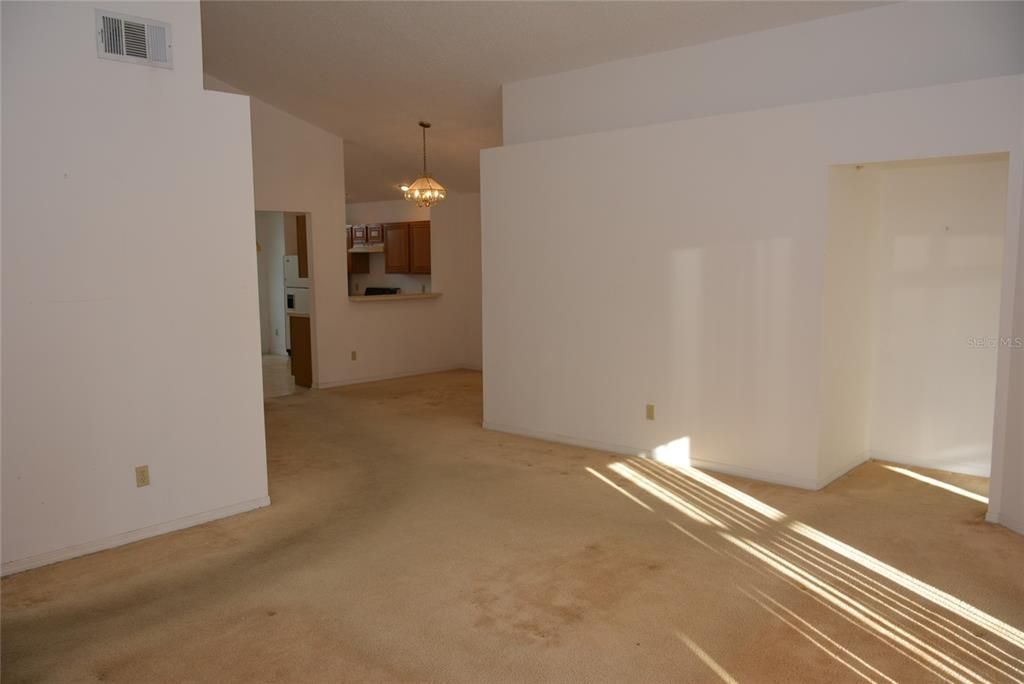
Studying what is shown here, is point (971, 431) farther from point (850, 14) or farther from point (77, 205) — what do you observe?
point (77, 205)

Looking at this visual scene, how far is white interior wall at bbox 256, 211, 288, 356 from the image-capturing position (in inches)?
456

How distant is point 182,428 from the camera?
13.1 feet

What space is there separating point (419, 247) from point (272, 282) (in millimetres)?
2889

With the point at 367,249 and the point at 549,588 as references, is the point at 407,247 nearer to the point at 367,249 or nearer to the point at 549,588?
the point at 367,249

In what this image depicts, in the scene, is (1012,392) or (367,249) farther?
(367,249)

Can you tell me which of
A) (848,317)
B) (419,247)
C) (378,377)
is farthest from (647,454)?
(419,247)

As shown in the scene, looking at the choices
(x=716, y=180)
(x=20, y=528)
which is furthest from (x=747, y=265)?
(x=20, y=528)

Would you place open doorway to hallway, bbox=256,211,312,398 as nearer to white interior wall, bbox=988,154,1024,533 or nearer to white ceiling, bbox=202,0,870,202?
white ceiling, bbox=202,0,870,202

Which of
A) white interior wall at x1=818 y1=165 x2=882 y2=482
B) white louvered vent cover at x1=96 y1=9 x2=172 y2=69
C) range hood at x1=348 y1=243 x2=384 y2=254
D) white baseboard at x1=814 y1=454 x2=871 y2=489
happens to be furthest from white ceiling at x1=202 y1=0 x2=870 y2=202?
range hood at x1=348 y1=243 x2=384 y2=254

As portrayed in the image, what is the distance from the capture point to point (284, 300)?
11.6m

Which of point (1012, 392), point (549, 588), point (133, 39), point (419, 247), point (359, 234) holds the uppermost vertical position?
point (133, 39)

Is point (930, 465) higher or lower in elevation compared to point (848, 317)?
lower

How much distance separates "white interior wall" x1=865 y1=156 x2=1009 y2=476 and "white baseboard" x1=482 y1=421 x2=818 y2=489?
0.98 m

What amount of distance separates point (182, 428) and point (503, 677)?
2.35 m
